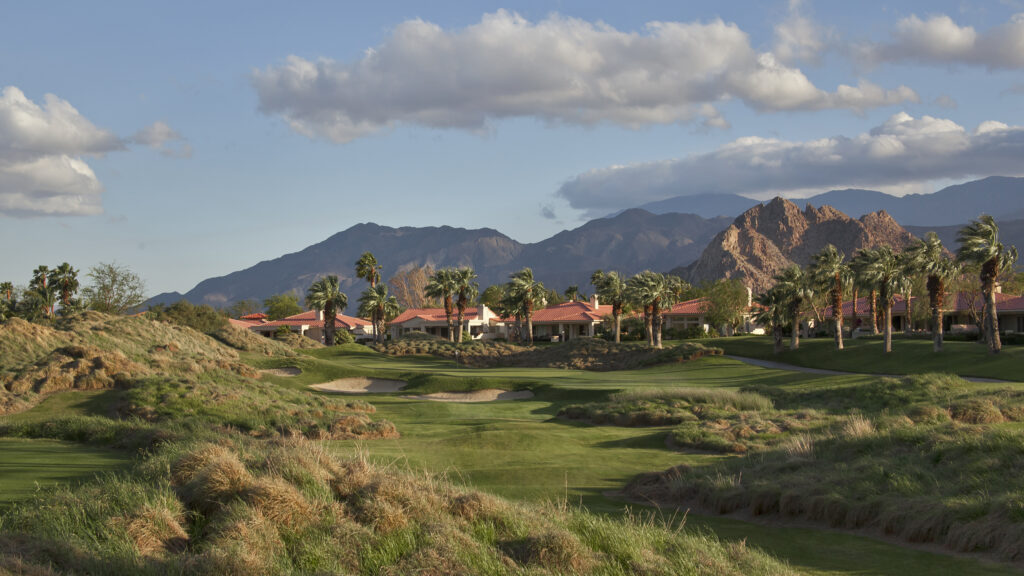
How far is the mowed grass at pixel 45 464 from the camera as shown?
11109 millimetres

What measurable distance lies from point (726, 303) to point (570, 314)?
2108 cm

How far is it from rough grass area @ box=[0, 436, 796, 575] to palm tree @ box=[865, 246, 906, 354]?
49757 mm

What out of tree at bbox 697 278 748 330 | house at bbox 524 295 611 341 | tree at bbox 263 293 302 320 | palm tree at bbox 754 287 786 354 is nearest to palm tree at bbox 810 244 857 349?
palm tree at bbox 754 287 786 354

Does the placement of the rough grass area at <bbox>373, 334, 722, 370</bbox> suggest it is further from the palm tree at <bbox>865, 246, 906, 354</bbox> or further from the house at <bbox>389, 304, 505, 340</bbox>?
the house at <bbox>389, 304, 505, 340</bbox>

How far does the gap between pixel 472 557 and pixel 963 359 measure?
152 feet

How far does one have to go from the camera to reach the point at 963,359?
150 ft

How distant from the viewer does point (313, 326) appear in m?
114

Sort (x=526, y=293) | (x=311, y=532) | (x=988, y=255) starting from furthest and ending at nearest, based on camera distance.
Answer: (x=526, y=293)
(x=988, y=255)
(x=311, y=532)

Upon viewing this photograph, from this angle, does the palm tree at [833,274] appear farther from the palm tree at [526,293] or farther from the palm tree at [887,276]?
the palm tree at [526,293]

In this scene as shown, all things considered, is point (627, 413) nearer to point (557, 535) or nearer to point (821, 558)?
point (821, 558)

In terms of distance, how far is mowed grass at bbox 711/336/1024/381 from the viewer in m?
42.8

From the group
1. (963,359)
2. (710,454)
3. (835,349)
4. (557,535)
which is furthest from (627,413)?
(835,349)

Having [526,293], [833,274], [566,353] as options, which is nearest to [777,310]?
[833,274]

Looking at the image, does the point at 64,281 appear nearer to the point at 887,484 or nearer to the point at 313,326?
the point at 313,326
